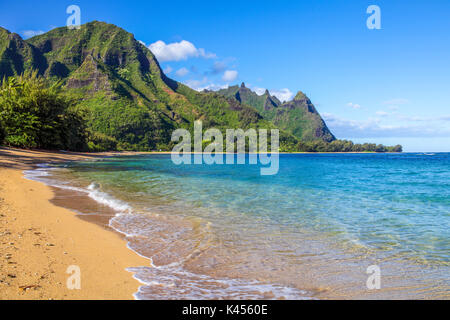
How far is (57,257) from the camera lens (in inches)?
206

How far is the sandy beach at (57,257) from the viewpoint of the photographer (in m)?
4.01

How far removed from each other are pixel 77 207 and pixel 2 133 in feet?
110

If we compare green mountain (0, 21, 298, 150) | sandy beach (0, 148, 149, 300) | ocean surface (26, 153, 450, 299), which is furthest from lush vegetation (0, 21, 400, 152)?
sandy beach (0, 148, 149, 300)

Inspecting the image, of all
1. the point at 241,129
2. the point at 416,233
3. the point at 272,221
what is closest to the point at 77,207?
the point at 272,221

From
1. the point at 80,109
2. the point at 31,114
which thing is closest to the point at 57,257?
the point at 31,114

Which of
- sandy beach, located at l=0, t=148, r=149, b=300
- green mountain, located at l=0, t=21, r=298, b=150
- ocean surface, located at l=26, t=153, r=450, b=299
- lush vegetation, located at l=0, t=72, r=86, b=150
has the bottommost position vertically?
ocean surface, located at l=26, t=153, r=450, b=299

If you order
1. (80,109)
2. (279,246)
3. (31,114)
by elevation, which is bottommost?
(279,246)

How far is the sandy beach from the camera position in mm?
4012

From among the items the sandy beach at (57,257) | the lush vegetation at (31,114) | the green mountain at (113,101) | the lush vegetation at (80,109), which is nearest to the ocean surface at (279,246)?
the sandy beach at (57,257)

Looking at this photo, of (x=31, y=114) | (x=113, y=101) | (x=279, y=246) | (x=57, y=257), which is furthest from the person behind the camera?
(x=113, y=101)

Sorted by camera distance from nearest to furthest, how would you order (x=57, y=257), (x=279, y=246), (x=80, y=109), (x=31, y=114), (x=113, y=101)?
(x=57, y=257) → (x=279, y=246) → (x=31, y=114) → (x=80, y=109) → (x=113, y=101)

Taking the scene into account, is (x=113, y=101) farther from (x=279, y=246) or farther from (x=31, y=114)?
(x=279, y=246)

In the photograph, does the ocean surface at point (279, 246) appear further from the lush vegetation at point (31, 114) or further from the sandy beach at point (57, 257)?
the lush vegetation at point (31, 114)

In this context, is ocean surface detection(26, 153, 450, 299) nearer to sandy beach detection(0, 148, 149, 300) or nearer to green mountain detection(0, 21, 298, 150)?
sandy beach detection(0, 148, 149, 300)
